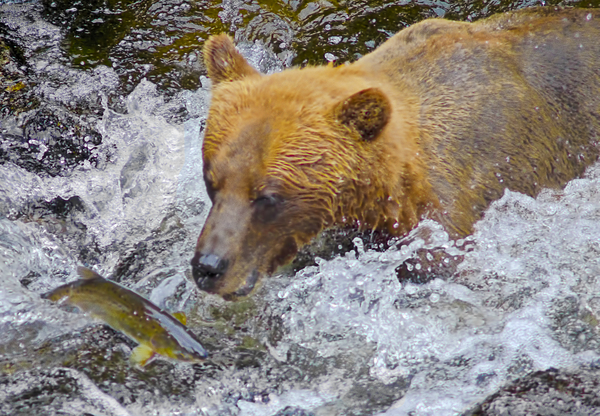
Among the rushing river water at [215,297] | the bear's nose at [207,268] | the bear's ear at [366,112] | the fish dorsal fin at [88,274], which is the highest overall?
the bear's ear at [366,112]

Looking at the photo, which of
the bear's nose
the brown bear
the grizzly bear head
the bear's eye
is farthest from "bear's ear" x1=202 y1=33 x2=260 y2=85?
the bear's nose

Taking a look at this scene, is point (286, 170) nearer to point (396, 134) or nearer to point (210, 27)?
point (396, 134)

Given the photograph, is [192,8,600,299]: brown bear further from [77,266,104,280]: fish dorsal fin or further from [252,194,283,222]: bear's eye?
[77,266,104,280]: fish dorsal fin

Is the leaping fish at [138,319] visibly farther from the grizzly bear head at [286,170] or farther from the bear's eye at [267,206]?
the bear's eye at [267,206]

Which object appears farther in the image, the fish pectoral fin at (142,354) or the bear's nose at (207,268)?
the fish pectoral fin at (142,354)

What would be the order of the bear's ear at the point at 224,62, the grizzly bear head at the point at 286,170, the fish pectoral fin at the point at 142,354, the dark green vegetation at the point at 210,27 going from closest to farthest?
the grizzly bear head at the point at 286,170
the fish pectoral fin at the point at 142,354
the bear's ear at the point at 224,62
the dark green vegetation at the point at 210,27

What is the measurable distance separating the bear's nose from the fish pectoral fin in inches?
21.3

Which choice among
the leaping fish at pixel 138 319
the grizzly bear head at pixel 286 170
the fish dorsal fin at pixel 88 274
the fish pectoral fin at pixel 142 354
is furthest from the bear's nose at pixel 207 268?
the fish dorsal fin at pixel 88 274

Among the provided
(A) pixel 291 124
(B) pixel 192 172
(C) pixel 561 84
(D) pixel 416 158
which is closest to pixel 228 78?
(A) pixel 291 124

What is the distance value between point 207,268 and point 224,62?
4.60 feet

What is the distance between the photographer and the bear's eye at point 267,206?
4121 mm

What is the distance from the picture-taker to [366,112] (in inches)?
160

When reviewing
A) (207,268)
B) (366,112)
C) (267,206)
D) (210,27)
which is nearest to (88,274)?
(207,268)

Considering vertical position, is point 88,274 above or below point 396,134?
below
